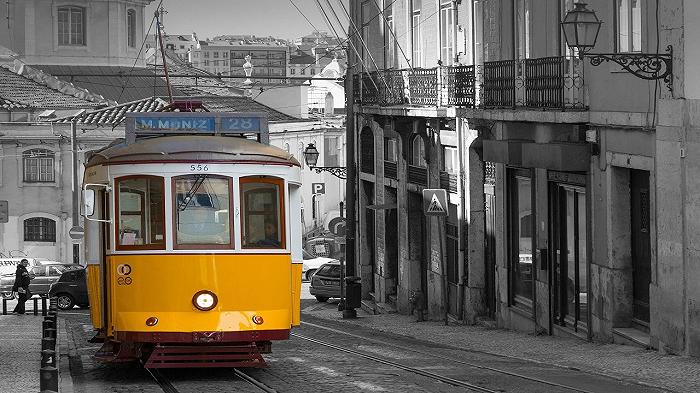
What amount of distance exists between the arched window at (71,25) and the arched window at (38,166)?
43.7 ft

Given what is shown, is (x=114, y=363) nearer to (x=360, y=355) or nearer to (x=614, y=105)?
(x=360, y=355)

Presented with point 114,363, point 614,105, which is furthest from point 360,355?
point 614,105

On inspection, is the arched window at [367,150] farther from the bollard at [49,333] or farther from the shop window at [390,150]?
the bollard at [49,333]

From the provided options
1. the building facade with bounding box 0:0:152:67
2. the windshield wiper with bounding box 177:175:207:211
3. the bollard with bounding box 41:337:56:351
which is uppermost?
the building facade with bounding box 0:0:152:67

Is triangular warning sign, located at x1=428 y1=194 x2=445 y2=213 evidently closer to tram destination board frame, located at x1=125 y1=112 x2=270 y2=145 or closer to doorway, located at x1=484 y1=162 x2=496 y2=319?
doorway, located at x1=484 y1=162 x2=496 y2=319

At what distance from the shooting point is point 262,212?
17.0 meters

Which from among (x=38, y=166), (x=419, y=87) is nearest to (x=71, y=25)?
(x=38, y=166)

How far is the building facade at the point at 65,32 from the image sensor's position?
77750 mm

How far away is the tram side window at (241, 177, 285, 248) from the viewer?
1689cm

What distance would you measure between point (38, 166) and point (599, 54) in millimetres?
50043

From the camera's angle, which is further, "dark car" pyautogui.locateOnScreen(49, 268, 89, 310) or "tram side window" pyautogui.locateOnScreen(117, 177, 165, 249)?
"dark car" pyautogui.locateOnScreen(49, 268, 89, 310)

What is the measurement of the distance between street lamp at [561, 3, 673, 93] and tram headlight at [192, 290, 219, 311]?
584 centimetres

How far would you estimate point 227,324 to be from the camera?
16641 mm

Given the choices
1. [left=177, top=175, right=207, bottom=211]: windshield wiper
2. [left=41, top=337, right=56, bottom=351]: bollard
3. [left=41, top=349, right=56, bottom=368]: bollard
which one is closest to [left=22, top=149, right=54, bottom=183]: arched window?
[left=177, top=175, right=207, bottom=211]: windshield wiper
